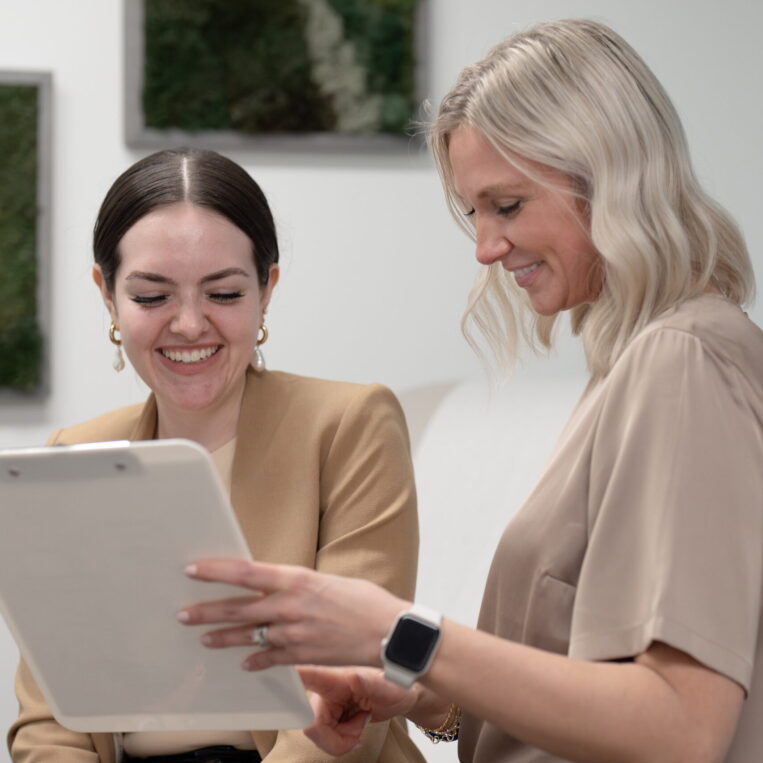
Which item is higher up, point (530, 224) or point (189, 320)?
point (530, 224)

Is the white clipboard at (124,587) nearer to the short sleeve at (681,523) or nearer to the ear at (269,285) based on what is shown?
the short sleeve at (681,523)

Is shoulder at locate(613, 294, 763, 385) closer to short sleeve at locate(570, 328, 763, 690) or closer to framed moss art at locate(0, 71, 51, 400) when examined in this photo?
short sleeve at locate(570, 328, 763, 690)

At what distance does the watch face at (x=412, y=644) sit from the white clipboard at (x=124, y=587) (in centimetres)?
14

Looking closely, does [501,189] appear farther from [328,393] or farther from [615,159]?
[328,393]

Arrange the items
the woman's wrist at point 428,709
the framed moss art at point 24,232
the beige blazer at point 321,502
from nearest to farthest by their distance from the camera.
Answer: the woman's wrist at point 428,709 → the beige blazer at point 321,502 → the framed moss art at point 24,232

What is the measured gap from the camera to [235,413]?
175 cm

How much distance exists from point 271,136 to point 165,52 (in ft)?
0.93

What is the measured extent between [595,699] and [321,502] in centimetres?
67

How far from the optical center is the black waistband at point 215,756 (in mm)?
1559

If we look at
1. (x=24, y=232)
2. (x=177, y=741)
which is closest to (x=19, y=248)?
(x=24, y=232)

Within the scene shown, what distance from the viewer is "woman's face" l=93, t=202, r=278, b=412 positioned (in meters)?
1.63

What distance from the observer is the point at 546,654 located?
107cm

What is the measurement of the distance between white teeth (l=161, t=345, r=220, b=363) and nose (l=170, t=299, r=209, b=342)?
0.03 metres

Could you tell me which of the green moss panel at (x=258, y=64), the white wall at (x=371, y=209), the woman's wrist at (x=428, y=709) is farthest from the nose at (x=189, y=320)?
the green moss panel at (x=258, y=64)
